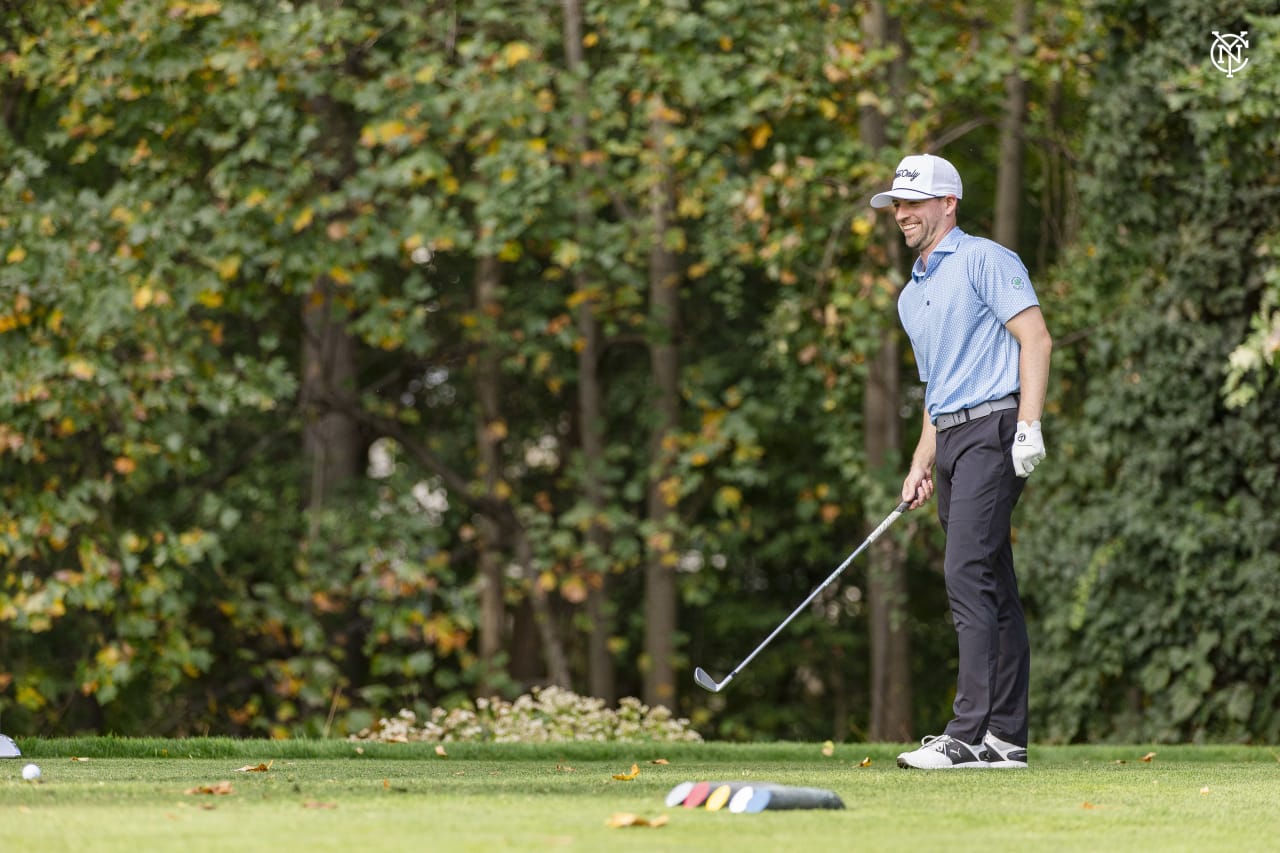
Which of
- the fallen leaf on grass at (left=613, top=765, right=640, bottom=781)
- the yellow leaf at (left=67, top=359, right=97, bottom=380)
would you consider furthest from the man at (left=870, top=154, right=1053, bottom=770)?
the yellow leaf at (left=67, top=359, right=97, bottom=380)

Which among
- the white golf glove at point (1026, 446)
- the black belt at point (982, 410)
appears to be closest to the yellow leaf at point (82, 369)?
the black belt at point (982, 410)

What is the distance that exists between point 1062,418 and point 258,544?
576cm

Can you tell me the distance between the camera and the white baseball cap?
5441 millimetres

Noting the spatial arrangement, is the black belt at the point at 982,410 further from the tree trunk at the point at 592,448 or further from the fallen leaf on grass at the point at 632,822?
the tree trunk at the point at 592,448

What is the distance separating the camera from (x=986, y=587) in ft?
17.4

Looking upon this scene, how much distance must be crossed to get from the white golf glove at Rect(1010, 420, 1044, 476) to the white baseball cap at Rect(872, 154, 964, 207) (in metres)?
0.81

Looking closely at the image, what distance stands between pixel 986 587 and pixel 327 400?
7.73 m

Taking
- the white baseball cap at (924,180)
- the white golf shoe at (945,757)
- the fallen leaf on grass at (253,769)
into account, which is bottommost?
the white golf shoe at (945,757)

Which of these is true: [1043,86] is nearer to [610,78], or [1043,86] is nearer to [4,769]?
[610,78]

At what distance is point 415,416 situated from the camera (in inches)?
499

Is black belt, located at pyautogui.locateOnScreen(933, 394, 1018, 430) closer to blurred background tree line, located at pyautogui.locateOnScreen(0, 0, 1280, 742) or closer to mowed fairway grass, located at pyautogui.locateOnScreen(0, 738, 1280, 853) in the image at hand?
mowed fairway grass, located at pyautogui.locateOnScreen(0, 738, 1280, 853)

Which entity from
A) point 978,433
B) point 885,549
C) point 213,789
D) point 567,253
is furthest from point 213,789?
point 885,549

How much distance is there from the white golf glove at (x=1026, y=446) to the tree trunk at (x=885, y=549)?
598 centimetres

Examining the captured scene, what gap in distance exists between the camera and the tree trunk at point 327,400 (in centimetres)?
1230
